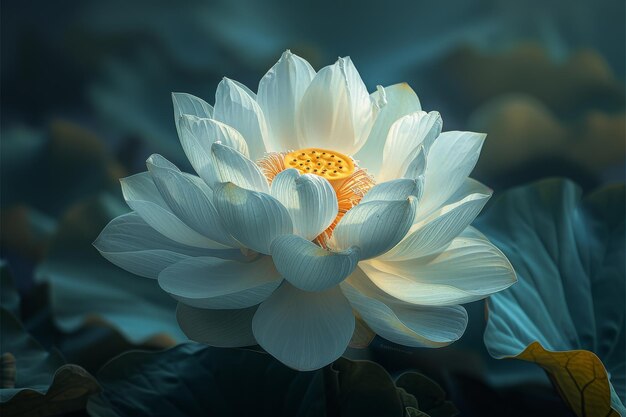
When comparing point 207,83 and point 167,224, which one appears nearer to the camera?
point 167,224

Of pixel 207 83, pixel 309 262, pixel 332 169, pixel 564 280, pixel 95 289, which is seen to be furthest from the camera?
pixel 207 83

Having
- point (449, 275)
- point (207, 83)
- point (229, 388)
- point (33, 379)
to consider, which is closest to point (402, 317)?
point (449, 275)

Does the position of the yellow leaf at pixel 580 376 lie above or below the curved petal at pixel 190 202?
below

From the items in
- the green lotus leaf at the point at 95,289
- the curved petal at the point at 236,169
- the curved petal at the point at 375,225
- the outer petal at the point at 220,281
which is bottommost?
the green lotus leaf at the point at 95,289

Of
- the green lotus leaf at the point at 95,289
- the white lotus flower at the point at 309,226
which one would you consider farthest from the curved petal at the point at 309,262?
the green lotus leaf at the point at 95,289

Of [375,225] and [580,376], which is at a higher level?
→ [375,225]

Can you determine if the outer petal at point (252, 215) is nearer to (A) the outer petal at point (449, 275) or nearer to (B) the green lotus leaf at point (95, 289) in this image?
(A) the outer petal at point (449, 275)

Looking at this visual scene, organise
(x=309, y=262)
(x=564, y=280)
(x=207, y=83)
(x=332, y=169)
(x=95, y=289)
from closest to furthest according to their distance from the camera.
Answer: (x=309, y=262), (x=332, y=169), (x=564, y=280), (x=95, y=289), (x=207, y=83)

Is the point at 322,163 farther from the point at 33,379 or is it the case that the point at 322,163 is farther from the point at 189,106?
the point at 33,379
